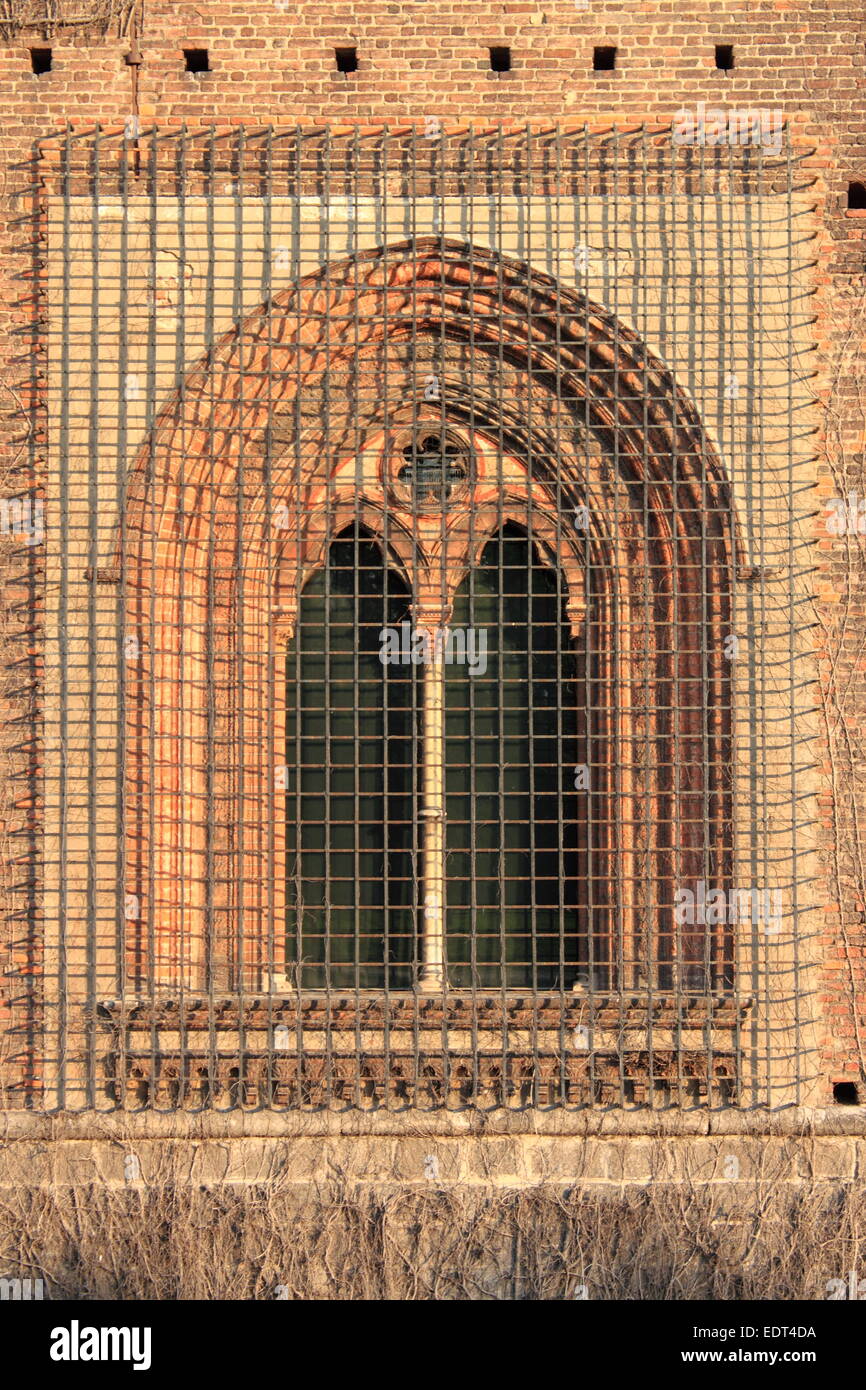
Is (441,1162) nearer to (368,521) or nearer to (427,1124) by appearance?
(427,1124)

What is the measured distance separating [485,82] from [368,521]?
8.59 feet

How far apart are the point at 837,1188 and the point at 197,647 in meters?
4.63

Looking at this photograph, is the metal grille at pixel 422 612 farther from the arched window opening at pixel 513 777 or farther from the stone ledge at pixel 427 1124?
the stone ledge at pixel 427 1124

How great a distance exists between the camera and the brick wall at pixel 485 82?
1208 cm

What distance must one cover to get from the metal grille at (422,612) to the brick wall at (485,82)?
0.66ft

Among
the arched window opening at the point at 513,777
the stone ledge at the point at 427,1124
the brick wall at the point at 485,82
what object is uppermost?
the brick wall at the point at 485,82

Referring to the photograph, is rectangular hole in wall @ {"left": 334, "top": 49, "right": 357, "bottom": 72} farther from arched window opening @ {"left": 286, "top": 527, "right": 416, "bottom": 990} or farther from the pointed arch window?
arched window opening @ {"left": 286, "top": 527, "right": 416, "bottom": 990}

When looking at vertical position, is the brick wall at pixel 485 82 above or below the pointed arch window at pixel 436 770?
above

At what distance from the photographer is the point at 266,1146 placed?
11.3 meters

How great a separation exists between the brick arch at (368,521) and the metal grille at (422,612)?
29 mm

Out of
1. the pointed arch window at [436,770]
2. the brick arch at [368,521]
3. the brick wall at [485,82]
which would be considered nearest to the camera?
the brick arch at [368,521]

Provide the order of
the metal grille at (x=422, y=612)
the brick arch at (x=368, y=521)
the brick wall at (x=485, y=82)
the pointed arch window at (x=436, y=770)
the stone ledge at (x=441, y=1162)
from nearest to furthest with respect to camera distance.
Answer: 1. the stone ledge at (x=441, y=1162)
2. the metal grille at (x=422, y=612)
3. the brick arch at (x=368, y=521)
4. the pointed arch window at (x=436, y=770)
5. the brick wall at (x=485, y=82)

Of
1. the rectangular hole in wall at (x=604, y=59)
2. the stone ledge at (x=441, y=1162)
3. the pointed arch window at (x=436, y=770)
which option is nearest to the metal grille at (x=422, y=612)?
the pointed arch window at (x=436, y=770)

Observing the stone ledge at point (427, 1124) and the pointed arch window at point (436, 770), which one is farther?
the pointed arch window at point (436, 770)
